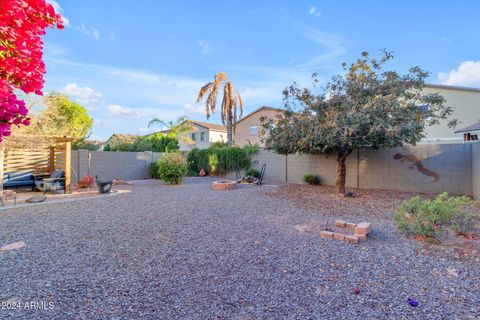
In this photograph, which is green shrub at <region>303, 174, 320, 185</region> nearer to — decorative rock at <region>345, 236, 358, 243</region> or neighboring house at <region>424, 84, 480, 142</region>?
decorative rock at <region>345, 236, 358, 243</region>

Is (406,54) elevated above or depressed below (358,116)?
above

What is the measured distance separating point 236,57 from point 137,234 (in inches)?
414

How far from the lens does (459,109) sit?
1584cm

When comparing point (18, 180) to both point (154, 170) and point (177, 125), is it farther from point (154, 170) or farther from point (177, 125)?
point (177, 125)

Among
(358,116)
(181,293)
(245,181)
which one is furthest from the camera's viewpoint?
(245,181)

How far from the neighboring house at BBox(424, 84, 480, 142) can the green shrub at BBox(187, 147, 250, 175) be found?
11437 millimetres

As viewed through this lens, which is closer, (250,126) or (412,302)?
(412,302)

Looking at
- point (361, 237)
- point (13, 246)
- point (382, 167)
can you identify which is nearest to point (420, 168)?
point (382, 167)

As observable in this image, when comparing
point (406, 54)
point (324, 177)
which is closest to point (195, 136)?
point (324, 177)

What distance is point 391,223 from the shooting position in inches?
203

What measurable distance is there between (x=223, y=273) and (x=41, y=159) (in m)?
10.8

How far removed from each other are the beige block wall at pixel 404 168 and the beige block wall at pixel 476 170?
0.20 metres

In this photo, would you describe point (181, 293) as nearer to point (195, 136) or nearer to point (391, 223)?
point (391, 223)

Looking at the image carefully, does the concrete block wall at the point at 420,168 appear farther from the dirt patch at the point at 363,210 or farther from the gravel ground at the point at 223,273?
the gravel ground at the point at 223,273
